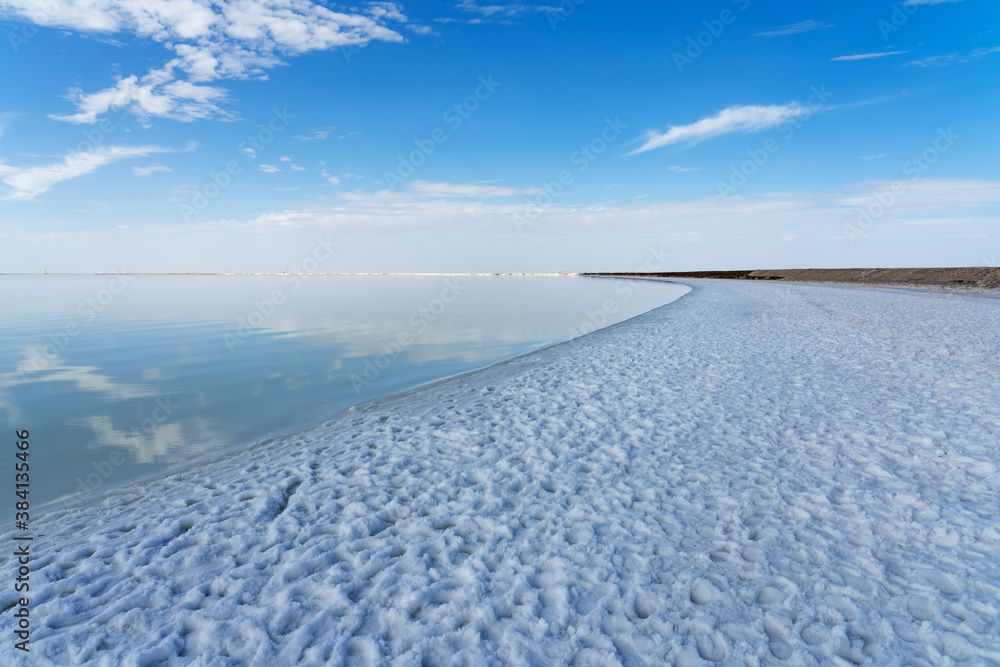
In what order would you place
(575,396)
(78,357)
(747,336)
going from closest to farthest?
1. (575,396)
2. (78,357)
3. (747,336)

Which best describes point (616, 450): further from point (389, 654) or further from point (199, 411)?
point (199, 411)

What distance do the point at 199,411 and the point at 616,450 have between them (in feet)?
36.0

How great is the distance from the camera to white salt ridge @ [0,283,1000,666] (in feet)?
14.2

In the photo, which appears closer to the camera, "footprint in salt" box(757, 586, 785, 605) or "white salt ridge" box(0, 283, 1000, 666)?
"white salt ridge" box(0, 283, 1000, 666)

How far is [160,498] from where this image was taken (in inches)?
304

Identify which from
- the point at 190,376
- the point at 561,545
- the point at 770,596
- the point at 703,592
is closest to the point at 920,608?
the point at 770,596

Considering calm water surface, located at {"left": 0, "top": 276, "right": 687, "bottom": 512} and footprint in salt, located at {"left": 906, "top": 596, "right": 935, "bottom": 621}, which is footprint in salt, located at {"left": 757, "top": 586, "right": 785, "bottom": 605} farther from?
calm water surface, located at {"left": 0, "top": 276, "right": 687, "bottom": 512}

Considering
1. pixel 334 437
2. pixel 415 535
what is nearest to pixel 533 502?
pixel 415 535

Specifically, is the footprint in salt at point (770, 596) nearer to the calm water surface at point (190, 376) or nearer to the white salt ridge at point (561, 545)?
the white salt ridge at point (561, 545)

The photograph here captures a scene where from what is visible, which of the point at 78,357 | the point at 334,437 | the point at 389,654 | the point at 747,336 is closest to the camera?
the point at 389,654

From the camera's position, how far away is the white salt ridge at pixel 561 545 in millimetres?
4324

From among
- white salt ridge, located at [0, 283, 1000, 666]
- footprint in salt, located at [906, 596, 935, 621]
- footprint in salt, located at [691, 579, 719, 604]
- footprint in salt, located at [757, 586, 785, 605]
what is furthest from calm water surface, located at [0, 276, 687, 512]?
footprint in salt, located at [906, 596, 935, 621]

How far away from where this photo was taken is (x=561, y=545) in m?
5.80

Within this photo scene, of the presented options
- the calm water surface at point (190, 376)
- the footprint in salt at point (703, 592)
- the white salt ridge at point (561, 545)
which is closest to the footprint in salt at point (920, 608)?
the white salt ridge at point (561, 545)
